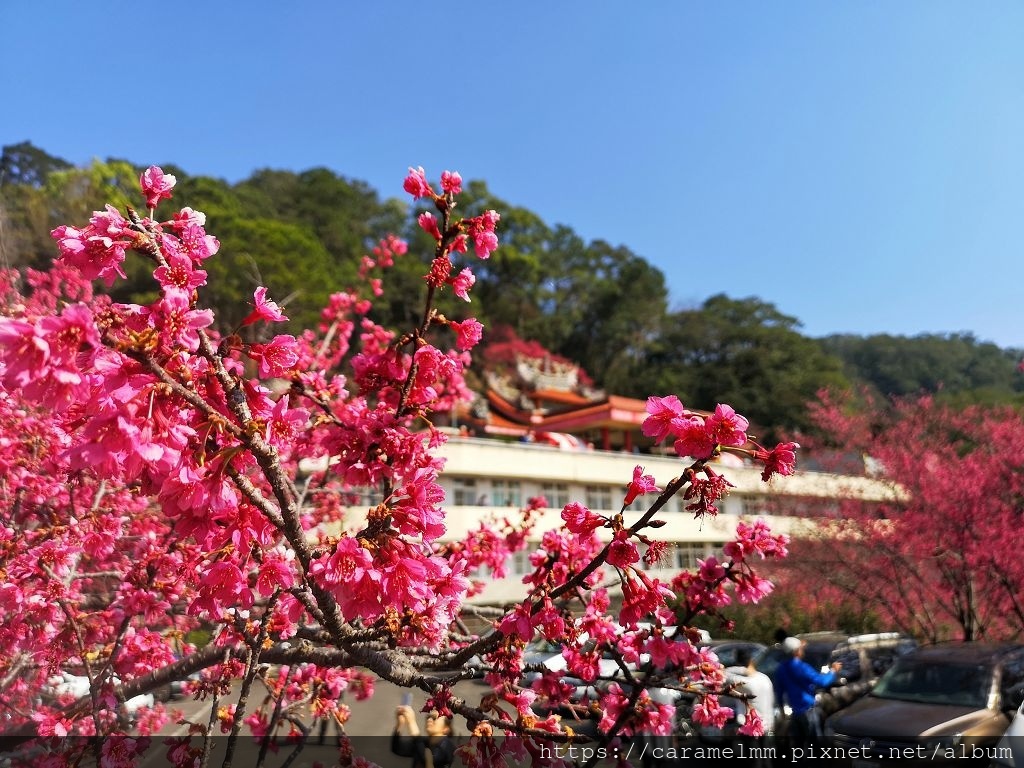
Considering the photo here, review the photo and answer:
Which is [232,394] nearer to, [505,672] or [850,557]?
[505,672]

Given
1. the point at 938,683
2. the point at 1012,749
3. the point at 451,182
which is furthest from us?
the point at 938,683

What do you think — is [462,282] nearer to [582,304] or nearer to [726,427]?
[726,427]

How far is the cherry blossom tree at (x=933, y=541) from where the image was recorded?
38.8ft

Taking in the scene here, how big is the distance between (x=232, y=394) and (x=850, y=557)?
1543 centimetres

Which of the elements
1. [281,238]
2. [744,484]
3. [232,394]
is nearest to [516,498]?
[744,484]

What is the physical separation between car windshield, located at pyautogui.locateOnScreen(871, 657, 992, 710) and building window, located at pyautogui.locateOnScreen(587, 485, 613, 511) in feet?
62.4

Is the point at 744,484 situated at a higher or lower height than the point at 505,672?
higher

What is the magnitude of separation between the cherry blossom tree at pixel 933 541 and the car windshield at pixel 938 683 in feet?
16.1

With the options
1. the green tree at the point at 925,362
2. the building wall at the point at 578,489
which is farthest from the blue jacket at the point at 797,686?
the green tree at the point at 925,362

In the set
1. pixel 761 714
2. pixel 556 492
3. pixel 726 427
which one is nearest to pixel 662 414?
pixel 726 427

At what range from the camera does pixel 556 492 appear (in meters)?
26.3

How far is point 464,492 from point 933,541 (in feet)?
48.1

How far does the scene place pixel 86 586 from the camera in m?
5.54

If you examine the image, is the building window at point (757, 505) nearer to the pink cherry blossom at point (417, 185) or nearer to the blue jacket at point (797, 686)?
the blue jacket at point (797, 686)
